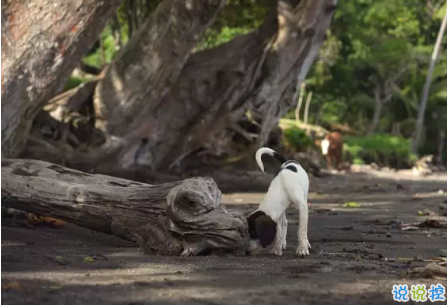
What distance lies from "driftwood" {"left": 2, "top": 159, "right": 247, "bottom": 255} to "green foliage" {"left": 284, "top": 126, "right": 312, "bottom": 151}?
19.3 m

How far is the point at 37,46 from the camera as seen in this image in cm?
882

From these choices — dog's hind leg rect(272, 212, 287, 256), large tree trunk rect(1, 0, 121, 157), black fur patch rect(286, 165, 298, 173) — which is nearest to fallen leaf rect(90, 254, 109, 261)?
dog's hind leg rect(272, 212, 287, 256)

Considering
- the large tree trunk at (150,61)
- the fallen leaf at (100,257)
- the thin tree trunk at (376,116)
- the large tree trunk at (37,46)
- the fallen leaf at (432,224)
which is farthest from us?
the thin tree trunk at (376,116)

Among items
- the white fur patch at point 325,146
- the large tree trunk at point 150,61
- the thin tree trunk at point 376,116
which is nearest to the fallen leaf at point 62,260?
the large tree trunk at point 150,61

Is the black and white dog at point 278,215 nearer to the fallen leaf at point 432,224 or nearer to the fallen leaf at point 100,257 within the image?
the fallen leaf at point 100,257

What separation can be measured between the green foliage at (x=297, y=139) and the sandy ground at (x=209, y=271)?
18.5 m

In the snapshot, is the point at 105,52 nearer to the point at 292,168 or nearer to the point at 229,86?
the point at 229,86

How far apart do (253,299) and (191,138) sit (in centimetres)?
1115

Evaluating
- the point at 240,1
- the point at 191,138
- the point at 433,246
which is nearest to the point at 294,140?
the point at 240,1

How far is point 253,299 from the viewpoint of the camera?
419cm

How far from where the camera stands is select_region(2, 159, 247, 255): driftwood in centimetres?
607

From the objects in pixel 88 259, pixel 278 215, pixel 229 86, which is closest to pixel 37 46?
pixel 88 259

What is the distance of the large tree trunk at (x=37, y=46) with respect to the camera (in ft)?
28.3

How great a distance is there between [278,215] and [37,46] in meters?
4.31
